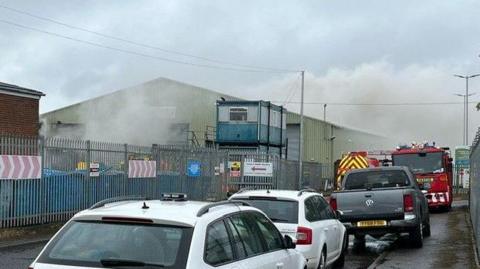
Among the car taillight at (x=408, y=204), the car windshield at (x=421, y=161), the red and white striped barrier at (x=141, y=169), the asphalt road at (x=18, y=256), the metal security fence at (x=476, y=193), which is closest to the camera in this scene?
the asphalt road at (x=18, y=256)

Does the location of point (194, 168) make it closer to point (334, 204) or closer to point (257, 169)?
point (257, 169)

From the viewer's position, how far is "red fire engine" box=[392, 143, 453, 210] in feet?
79.0

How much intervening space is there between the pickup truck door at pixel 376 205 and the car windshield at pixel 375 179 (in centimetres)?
129

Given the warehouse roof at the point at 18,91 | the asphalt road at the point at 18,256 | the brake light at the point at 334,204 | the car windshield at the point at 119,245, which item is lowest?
the asphalt road at the point at 18,256

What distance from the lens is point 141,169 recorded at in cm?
1966

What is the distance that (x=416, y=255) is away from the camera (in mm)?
12461

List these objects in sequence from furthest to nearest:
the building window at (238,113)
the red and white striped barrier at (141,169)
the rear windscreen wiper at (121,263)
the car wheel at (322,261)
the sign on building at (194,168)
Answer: the building window at (238,113), the sign on building at (194,168), the red and white striped barrier at (141,169), the car wheel at (322,261), the rear windscreen wiper at (121,263)

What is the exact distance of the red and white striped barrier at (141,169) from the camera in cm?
1908

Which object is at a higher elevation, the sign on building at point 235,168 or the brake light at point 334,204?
the sign on building at point 235,168

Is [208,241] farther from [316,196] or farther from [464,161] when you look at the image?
[464,161]

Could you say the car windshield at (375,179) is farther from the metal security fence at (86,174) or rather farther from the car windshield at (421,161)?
the car windshield at (421,161)

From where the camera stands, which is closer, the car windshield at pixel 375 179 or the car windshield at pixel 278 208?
the car windshield at pixel 278 208

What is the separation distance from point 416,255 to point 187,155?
12.1m

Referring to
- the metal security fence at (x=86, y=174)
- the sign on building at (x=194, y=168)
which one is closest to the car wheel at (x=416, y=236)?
the metal security fence at (x=86, y=174)
